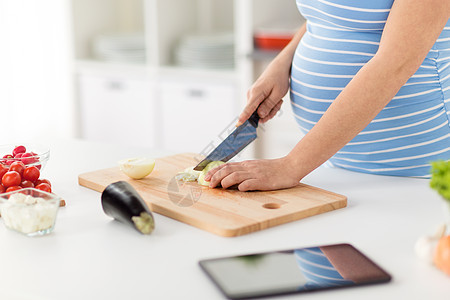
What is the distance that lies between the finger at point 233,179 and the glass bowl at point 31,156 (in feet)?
1.18

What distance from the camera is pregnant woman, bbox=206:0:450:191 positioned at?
3.91 feet

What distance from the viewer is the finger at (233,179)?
1215 mm

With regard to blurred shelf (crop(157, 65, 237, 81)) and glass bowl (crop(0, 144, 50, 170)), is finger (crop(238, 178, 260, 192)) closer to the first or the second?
glass bowl (crop(0, 144, 50, 170))

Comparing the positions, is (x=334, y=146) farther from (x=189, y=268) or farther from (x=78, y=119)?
(x=78, y=119)

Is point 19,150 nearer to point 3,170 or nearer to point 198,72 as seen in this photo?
point 3,170

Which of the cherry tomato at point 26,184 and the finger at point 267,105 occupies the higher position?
the finger at point 267,105

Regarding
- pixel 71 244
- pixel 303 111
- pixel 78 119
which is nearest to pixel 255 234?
pixel 71 244

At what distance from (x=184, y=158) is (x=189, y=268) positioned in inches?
23.0

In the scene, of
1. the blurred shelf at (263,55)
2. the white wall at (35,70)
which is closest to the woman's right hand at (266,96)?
the blurred shelf at (263,55)

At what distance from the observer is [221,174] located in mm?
1229

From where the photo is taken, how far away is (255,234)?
3.40 ft

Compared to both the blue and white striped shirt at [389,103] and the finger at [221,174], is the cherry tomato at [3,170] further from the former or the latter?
the blue and white striped shirt at [389,103]

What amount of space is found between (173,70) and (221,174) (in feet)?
6.78

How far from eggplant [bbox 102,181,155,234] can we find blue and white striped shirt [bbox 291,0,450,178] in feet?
1.92
